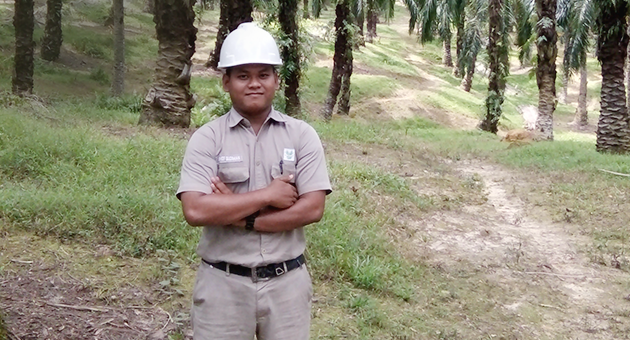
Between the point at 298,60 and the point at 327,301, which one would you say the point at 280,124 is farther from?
the point at 298,60

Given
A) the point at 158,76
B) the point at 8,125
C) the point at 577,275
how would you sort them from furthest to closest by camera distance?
1. the point at 158,76
2. the point at 8,125
3. the point at 577,275

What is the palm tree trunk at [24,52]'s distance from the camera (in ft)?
39.5

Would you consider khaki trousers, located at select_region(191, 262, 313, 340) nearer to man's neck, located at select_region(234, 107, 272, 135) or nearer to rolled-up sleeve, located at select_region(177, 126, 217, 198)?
rolled-up sleeve, located at select_region(177, 126, 217, 198)

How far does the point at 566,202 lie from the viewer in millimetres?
8750

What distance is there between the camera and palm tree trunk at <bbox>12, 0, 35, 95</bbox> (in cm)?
1203

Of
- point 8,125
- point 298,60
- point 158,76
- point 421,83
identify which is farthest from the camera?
point 421,83

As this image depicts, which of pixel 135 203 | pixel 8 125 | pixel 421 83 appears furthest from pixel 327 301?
pixel 421 83

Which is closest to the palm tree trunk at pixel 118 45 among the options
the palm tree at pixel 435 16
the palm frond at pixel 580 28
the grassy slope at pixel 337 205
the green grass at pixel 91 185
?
the grassy slope at pixel 337 205

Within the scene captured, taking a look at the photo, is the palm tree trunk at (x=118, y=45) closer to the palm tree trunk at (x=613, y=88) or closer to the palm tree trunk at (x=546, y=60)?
the palm tree trunk at (x=546, y=60)

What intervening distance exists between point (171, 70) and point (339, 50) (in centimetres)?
823

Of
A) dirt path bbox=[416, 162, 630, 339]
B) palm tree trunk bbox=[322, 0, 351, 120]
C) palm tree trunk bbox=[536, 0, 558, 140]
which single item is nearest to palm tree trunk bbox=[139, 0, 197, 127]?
dirt path bbox=[416, 162, 630, 339]

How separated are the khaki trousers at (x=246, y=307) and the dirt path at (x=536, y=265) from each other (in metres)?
3.05

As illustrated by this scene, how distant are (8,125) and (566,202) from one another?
24.2ft

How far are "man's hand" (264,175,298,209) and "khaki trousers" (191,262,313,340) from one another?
30 cm
